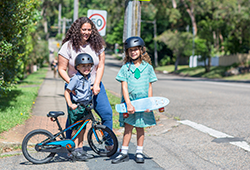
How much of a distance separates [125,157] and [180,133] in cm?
207

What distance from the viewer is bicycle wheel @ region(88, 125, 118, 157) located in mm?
4477

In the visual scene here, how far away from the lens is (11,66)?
9180mm

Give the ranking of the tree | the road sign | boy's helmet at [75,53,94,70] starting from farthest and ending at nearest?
the tree < the road sign < boy's helmet at [75,53,94,70]

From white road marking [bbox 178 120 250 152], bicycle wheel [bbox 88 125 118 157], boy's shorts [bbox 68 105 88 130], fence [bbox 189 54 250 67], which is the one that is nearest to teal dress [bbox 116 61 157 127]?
bicycle wheel [bbox 88 125 118 157]

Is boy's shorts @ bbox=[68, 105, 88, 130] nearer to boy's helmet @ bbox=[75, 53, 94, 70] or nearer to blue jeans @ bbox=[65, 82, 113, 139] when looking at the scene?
blue jeans @ bbox=[65, 82, 113, 139]

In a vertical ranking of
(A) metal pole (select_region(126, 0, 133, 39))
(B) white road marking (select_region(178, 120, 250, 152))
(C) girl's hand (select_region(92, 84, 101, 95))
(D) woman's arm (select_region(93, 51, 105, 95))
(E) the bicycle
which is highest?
(A) metal pole (select_region(126, 0, 133, 39))

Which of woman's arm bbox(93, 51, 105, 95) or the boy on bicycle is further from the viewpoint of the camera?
woman's arm bbox(93, 51, 105, 95)

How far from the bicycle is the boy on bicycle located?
73 mm

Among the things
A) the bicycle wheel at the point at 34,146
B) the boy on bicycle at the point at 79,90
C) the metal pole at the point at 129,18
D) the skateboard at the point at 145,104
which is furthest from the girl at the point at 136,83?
the metal pole at the point at 129,18

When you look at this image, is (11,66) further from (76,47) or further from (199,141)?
(199,141)

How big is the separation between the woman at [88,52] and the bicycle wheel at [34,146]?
31.0 inches

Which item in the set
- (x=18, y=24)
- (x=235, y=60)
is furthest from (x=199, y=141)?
(x=235, y=60)

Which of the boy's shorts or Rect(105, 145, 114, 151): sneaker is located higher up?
the boy's shorts

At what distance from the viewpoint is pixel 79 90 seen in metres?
4.36
